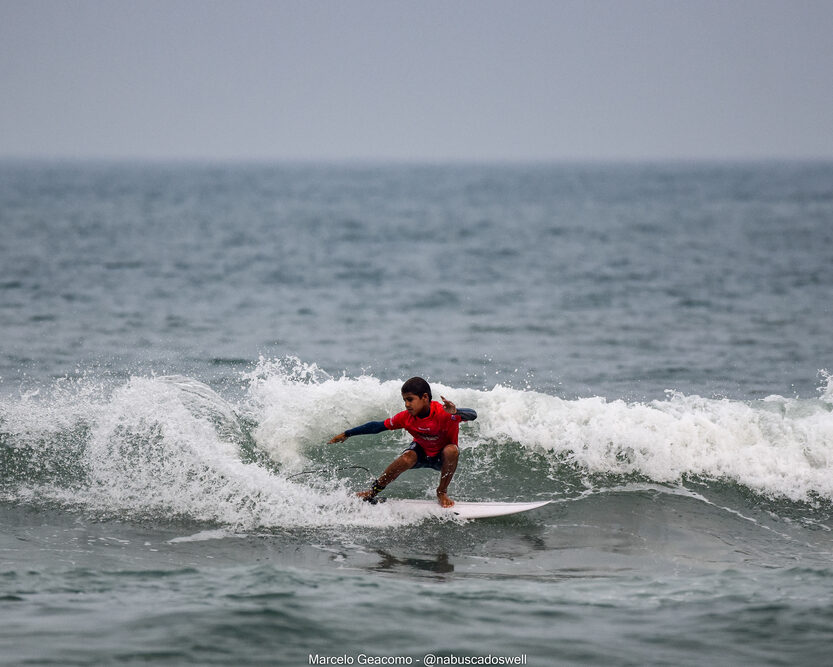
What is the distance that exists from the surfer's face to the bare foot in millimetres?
883

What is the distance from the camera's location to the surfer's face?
893 centimetres

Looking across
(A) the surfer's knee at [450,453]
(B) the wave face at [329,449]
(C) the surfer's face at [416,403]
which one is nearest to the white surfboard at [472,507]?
(B) the wave face at [329,449]

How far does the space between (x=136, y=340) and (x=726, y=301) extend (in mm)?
14015

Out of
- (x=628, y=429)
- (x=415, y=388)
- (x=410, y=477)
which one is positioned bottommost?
(x=410, y=477)

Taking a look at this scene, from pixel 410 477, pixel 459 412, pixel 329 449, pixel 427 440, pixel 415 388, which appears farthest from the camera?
pixel 329 449

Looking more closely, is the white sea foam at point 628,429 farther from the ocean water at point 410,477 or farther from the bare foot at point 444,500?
the bare foot at point 444,500

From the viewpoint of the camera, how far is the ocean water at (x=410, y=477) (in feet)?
20.9

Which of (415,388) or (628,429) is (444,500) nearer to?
(415,388)

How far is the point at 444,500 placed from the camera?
367 inches

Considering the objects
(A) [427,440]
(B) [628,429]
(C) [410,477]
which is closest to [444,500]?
(A) [427,440]

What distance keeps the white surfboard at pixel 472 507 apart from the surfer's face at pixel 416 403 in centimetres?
93

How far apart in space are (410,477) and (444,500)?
1336 millimetres

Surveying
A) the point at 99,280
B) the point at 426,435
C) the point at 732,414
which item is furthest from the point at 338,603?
the point at 99,280

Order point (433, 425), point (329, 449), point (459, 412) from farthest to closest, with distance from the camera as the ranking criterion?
1. point (329, 449)
2. point (433, 425)
3. point (459, 412)
